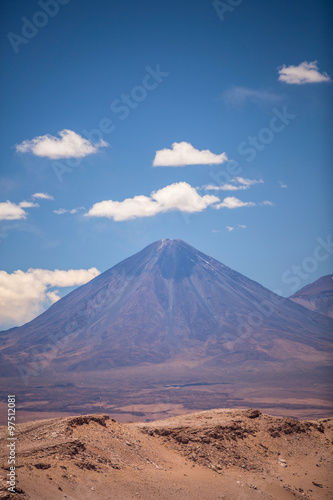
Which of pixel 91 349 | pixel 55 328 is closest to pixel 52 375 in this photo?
pixel 91 349

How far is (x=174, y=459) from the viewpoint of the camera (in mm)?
18594

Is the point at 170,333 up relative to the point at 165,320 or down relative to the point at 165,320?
down

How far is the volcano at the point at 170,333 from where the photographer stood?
100750 millimetres

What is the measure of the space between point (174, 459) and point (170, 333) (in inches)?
4275

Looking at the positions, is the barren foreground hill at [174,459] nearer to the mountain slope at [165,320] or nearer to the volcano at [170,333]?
the volcano at [170,333]

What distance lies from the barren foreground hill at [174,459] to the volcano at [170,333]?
52698 mm

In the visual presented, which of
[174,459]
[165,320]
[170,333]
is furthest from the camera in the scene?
[165,320]

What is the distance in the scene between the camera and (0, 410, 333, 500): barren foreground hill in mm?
14773

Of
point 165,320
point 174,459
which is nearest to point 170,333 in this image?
point 165,320

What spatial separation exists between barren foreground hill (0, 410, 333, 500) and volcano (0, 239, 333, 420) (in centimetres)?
5270

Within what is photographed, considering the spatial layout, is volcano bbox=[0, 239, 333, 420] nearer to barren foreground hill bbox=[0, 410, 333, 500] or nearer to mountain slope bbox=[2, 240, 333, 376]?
mountain slope bbox=[2, 240, 333, 376]

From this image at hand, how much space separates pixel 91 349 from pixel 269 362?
1730 inches

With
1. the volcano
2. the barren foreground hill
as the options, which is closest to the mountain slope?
the volcano

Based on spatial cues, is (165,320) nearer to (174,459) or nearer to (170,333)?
(170,333)
